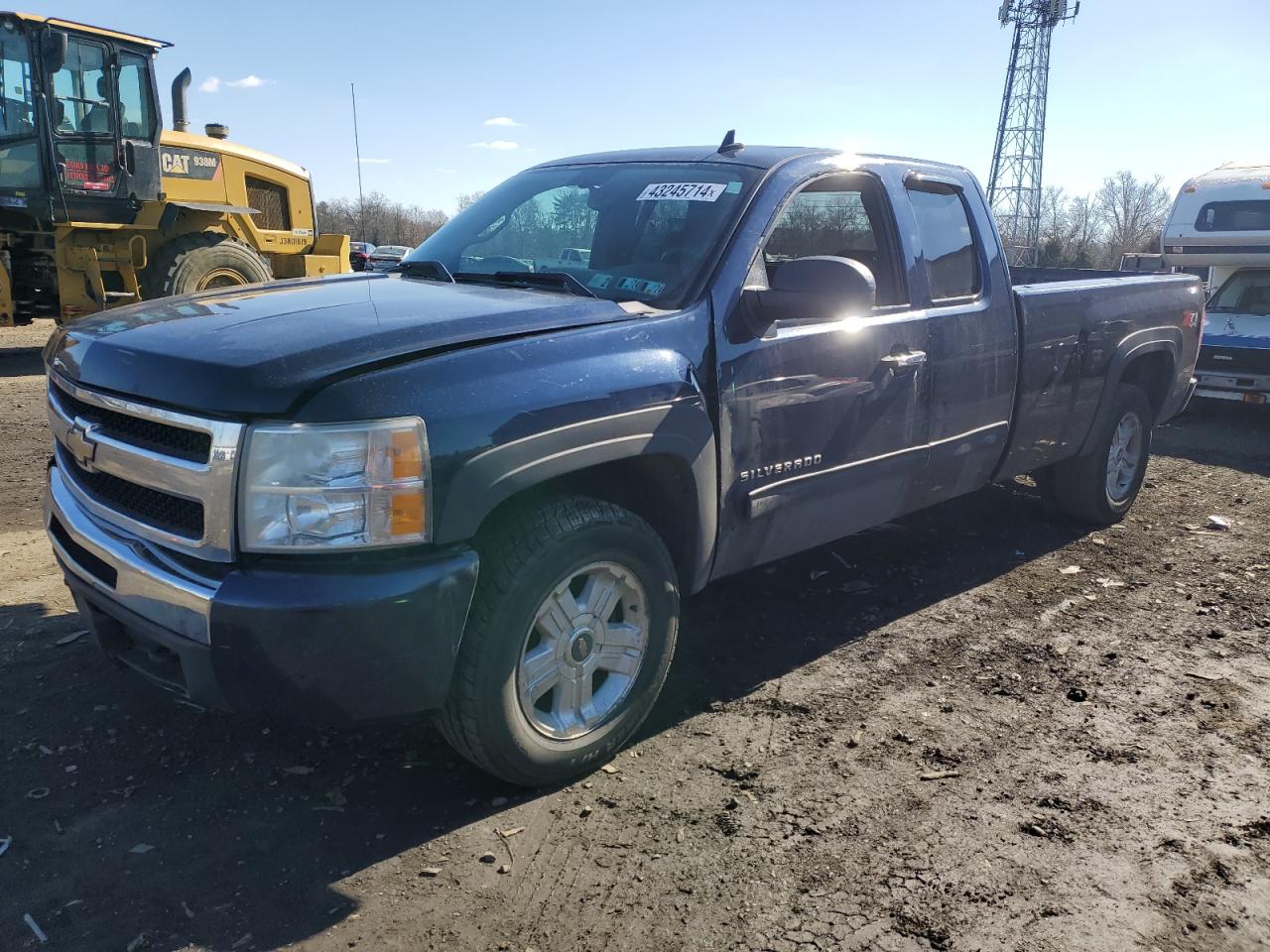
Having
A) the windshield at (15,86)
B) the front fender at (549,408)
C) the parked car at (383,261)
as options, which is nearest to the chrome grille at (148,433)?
the front fender at (549,408)

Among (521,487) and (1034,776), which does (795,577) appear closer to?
(1034,776)

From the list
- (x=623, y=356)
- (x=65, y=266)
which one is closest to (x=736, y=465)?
(x=623, y=356)

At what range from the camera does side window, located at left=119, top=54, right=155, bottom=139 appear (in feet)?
35.6

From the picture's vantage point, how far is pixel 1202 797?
10.4ft

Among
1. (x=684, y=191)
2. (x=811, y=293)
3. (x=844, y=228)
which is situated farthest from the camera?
(x=844, y=228)

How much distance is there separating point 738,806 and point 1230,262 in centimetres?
1097

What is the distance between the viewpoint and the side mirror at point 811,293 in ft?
11.0

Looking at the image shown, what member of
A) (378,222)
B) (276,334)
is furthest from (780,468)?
(378,222)

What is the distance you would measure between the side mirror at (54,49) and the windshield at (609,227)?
7.97 m

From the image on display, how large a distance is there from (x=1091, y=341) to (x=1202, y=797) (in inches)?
112

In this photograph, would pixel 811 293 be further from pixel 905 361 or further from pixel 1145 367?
pixel 1145 367

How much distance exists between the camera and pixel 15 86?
10102mm

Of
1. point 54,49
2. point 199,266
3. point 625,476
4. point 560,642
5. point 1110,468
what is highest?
point 54,49

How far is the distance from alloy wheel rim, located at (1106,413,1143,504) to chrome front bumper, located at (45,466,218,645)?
523cm
